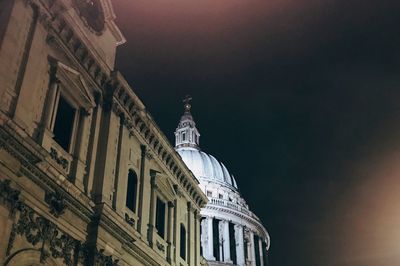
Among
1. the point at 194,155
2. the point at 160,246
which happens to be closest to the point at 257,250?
the point at 194,155

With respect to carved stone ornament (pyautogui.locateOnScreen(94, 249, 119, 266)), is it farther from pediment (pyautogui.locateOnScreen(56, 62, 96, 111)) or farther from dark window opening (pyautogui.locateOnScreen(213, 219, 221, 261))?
dark window opening (pyautogui.locateOnScreen(213, 219, 221, 261))

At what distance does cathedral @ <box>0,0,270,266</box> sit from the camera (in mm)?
15957

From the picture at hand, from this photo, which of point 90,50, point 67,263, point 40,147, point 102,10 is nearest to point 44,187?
point 40,147

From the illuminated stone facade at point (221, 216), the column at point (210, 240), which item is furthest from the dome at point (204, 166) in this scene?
the column at point (210, 240)

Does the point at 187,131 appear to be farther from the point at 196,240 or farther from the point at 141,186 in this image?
the point at 141,186

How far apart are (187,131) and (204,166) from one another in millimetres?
8419

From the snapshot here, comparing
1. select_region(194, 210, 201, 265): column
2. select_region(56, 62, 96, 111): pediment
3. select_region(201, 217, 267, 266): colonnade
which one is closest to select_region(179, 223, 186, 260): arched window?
select_region(194, 210, 201, 265): column

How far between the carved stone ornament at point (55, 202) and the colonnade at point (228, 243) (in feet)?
165

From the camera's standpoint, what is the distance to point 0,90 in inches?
623

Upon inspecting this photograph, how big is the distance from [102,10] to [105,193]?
9.51 meters

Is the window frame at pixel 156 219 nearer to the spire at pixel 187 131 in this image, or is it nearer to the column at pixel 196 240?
the column at pixel 196 240

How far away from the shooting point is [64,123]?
19969 mm

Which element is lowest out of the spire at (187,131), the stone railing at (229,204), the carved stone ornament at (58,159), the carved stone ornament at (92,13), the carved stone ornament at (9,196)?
the carved stone ornament at (9,196)

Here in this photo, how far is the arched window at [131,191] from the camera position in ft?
77.4
